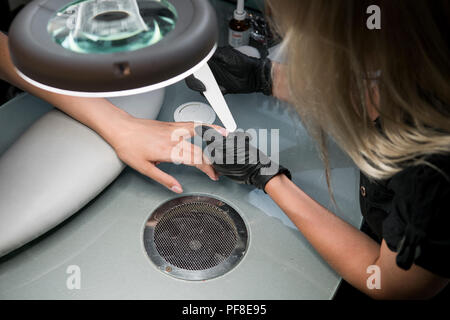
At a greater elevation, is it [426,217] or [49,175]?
[426,217]

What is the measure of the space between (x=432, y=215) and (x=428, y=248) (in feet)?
0.20

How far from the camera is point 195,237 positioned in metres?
0.93

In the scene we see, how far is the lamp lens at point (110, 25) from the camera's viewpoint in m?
0.55

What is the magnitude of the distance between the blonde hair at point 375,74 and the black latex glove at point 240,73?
44 cm

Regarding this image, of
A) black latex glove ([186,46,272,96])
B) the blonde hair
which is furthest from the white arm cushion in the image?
the blonde hair

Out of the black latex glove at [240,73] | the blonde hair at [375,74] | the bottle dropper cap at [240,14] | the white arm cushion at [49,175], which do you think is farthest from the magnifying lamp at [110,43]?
the bottle dropper cap at [240,14]

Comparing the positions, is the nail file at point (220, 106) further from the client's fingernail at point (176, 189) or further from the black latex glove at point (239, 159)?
the client's fingernail at point (176, 189)

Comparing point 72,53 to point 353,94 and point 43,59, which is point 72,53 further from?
point 353,94

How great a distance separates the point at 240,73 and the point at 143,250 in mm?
656

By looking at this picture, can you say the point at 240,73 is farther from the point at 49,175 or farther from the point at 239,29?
the point at 49,175

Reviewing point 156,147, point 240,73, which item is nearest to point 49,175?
point 156,147

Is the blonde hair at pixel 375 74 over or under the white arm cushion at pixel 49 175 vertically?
over

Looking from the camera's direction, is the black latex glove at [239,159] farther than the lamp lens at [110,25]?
Yes

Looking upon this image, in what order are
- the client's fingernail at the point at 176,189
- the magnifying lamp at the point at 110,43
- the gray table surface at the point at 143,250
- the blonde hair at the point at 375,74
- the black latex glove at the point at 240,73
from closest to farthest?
the magnifying lamp at the point at 110,43 < the blonde hair at the point at 375,74 < the gray table surface at the point at 143,250 < the client's fingernail at the point at 176,189 < the black latex glove at the point at 240,73
